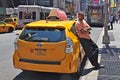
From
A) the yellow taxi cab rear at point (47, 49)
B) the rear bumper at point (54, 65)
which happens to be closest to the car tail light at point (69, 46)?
the yellow taxi cab rear at point (47, 49)

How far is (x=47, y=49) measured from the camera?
28.2 ft

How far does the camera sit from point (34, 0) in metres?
94.0

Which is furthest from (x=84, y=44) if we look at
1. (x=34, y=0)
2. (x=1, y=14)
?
(x=34, y=0)

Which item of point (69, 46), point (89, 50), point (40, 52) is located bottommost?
point (89, 50)

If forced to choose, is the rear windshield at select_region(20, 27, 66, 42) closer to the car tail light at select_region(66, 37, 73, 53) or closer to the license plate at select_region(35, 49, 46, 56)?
the car tail light at select_region(66, 37, 73, 53)

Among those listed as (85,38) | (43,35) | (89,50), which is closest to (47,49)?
(43,35)

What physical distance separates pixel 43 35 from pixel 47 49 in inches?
17.0

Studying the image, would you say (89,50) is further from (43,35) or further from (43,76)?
(43,35)

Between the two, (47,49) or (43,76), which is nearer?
(47,49)

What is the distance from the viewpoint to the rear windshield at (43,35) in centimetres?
870

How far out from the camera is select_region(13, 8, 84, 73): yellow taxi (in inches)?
337

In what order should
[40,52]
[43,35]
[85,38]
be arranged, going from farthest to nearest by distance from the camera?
[85,38] → [43,35] → [40,52]

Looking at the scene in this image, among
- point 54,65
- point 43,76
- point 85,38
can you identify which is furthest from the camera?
point 85,38

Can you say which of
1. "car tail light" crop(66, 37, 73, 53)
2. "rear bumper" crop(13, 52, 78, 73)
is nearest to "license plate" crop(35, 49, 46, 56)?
"rear bumper" crop(13, 52, 78, 73)
